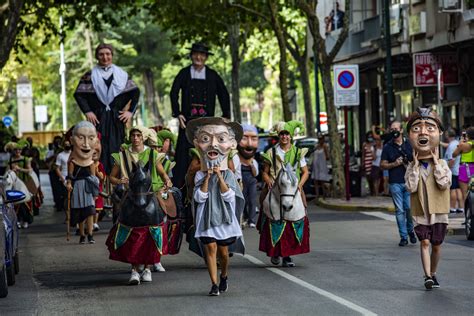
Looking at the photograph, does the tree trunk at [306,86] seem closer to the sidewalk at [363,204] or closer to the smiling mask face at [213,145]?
the sidewalk at [363,204]

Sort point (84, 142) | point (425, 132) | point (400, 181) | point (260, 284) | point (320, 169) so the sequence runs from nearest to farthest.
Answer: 1. point (425, 132)
2. point (260, 284)
3. point (84, 142)
4. point (400, 181)
5. point (320, 169)

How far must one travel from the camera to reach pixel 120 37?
244 feet

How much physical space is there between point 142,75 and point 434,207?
229ft

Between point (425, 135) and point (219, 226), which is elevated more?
point (425, 135)

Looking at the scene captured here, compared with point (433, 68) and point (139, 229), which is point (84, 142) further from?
point (433, 68)

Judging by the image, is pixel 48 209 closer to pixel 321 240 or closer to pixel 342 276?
pixel 321 240

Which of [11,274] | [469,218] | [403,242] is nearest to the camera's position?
[11,274]

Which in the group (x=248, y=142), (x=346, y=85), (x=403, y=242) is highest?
(x=346, y=85)

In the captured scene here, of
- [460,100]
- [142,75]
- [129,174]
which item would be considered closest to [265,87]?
[142,75]

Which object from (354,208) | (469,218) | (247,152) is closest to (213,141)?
(247,152)

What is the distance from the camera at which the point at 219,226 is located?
529 inches

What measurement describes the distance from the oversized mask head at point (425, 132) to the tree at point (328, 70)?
18483 mm

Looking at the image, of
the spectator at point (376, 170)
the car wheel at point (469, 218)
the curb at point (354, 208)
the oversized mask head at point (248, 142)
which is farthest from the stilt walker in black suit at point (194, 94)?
the spectator at point (376, 170)

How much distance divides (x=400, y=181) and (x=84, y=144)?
4493mm
